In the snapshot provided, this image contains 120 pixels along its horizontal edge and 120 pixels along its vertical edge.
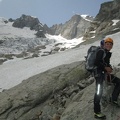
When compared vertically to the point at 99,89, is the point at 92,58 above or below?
above

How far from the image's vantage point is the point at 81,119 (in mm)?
11492

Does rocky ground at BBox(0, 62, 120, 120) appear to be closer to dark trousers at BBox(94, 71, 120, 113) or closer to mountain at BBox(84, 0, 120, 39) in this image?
dark trousers at BBox(94, 71, 120, 113)

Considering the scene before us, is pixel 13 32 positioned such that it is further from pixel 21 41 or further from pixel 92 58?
pixel 92 58

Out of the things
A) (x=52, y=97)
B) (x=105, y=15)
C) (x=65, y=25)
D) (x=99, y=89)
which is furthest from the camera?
(x=65, y=25)

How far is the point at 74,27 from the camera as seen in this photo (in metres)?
170

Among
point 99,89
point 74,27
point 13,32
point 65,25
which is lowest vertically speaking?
point 99,89

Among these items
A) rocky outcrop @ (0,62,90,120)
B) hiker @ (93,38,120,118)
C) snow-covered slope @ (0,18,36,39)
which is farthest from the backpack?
snow-covered slope @ (0,18,36,39)

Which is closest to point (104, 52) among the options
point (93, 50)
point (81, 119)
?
point (93, 50)

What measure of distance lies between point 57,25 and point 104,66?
180518 mm

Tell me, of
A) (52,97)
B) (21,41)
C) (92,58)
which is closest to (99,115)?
(92,58)

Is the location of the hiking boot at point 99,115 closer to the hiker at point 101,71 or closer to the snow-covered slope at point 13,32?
the hiker at point 101,71

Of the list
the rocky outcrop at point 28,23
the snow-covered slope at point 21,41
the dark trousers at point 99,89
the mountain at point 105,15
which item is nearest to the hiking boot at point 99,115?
the dark trousers at point 99,89

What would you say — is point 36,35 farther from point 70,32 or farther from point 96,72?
point 96,72

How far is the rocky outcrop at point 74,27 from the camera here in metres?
165
